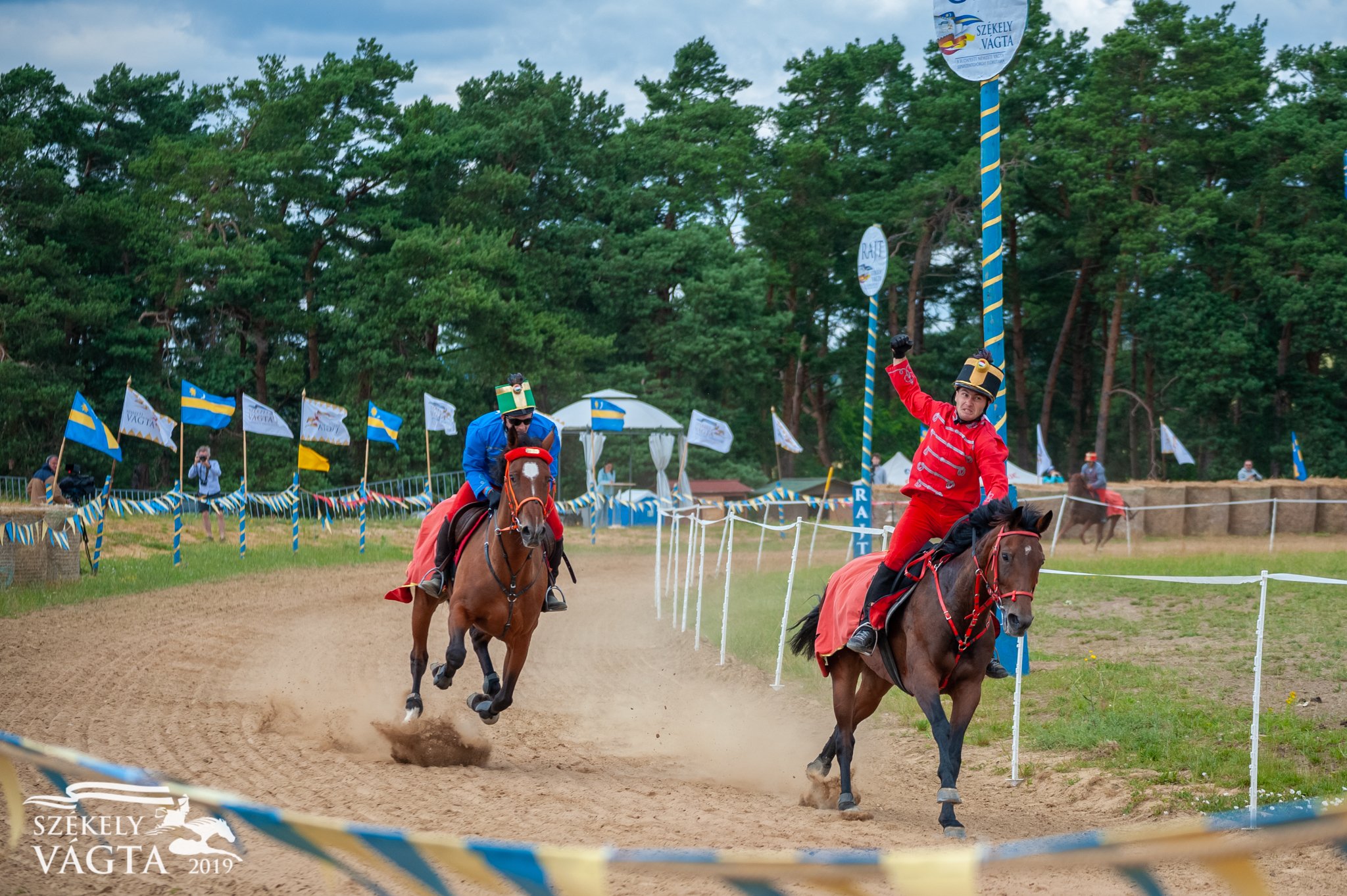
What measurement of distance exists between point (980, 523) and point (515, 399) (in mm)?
3975

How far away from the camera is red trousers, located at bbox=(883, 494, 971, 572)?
7.53 meters

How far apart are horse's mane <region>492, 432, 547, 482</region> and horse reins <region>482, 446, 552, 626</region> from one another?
0.16 m

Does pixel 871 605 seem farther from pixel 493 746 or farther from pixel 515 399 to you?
pixel 493 746

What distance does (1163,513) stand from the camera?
2875cm

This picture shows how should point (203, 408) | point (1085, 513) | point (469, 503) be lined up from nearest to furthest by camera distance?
point (469, 503), point (203, 408), point (1085, 513)

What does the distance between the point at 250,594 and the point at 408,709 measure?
31.8ft

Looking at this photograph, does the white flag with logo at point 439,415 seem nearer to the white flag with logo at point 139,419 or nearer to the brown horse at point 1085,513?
the white flag with logo at point 139,419

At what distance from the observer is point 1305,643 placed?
37.3 ft

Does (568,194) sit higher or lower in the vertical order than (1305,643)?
higher

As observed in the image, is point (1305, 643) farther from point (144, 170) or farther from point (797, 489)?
point (144, 170)

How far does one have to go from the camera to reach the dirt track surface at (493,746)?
593 cm

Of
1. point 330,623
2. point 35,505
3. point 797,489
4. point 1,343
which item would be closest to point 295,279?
point 1,343

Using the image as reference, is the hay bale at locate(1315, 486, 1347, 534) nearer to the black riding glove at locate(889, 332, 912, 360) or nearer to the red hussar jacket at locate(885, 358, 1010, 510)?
the black riding glove at locate(889, 332, 912, 360)

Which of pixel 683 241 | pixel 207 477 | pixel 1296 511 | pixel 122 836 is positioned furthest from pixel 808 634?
pixel 683 241
